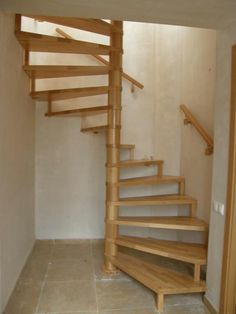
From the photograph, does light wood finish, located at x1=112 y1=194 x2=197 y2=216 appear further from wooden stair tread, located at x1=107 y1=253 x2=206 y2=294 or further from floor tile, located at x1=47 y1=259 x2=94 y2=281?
floor tile, located at x1=47 y1=259 x2=94 y2=281

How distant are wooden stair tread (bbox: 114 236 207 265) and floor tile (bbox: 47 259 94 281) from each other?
47 centimetres

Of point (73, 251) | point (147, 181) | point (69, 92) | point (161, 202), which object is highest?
point (69, 92)

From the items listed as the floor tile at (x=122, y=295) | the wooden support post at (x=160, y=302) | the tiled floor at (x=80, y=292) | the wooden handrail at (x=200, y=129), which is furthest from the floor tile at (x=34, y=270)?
the wooden handrail at (x=200, y=129)

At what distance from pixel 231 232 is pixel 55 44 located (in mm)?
2198

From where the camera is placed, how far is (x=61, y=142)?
11.8 ft

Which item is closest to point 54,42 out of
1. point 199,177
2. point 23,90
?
point 23,90

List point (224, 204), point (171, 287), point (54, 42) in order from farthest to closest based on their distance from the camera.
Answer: point (54, 42)
point (171, 287)
point (224, 204)

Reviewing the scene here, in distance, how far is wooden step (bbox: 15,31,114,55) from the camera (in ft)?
7.79

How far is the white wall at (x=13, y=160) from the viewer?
2051mm

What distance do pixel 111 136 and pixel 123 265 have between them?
128cm

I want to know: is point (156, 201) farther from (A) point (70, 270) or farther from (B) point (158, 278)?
(A) point (70, 270)

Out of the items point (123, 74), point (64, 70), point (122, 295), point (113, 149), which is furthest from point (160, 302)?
point (123, 74)

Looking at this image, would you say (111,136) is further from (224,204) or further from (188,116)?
(224,204)

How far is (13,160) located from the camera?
2385 mm
